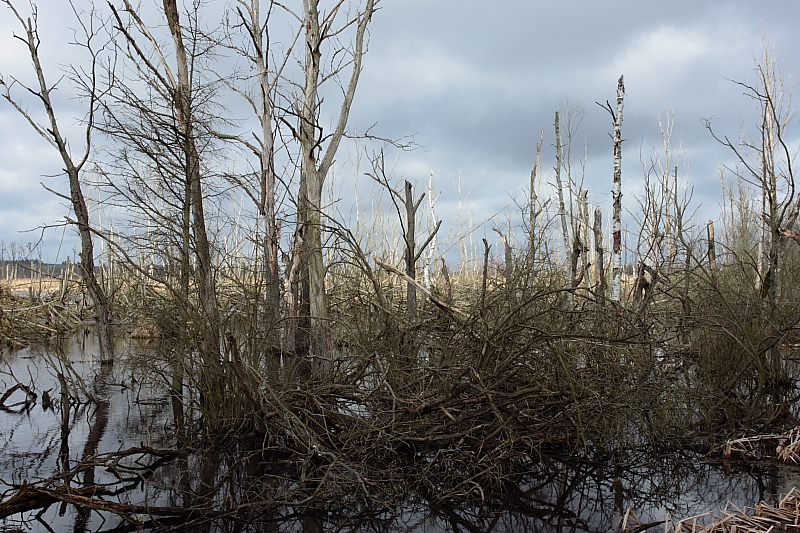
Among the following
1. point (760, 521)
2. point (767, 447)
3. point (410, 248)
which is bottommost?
point (767, 447)

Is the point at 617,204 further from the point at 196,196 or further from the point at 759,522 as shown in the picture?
the point at 759,522

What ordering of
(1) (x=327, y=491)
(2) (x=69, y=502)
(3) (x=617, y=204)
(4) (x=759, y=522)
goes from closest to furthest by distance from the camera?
(4) (x=759, y=522)
(2) (x=69, y=502)
(1) (x=327, y=491)
(3) (x=617, y=204)

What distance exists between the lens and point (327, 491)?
5.23m

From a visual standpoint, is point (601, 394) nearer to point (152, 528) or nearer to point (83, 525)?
point (152, 528)

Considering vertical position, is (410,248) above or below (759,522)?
above

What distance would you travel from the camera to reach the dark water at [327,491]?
4949 millimetres

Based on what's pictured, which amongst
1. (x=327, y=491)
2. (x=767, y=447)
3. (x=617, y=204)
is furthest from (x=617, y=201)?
(x=327, y=491)

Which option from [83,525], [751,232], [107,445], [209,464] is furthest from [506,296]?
[751,232]

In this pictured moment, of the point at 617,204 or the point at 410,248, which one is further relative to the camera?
the point at 617,204

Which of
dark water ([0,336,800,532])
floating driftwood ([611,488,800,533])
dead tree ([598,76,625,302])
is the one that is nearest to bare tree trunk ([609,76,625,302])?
dead tree ([598,76,625,302])

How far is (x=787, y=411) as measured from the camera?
7.27 m

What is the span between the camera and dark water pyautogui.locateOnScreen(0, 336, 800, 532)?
16.2 feet

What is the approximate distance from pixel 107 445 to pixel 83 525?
2.59 meters

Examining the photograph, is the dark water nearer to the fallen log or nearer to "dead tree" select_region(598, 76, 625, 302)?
the fallen log
